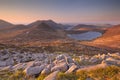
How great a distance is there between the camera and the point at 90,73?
11.3m

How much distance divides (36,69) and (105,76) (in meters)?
4.40

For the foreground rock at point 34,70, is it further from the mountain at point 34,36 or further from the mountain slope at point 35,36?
the mountain at point 34,36

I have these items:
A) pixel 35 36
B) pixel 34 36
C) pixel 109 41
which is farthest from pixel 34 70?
pixel 35 36

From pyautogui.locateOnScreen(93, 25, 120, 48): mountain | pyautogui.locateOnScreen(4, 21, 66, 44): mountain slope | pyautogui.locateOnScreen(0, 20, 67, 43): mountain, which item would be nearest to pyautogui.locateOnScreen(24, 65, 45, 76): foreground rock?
pyautogui.locateOnScreen(93, 25, 120, 48): mountain

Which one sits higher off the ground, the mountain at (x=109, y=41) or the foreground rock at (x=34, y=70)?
the foreground rock at (x=34, y=70)

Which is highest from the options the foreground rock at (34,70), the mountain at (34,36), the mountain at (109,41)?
the foreground rock at (34,70)

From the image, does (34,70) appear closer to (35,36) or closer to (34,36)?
(34,36)

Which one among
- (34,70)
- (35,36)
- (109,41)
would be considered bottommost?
(35,36)

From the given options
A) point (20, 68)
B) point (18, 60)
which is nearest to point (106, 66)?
point (20, 68)

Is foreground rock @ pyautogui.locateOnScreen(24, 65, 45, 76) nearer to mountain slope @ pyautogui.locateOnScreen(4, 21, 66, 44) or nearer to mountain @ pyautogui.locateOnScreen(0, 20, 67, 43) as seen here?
mountain slope @ pyautogui.locateOnScreen(4, 21, 66, 44)

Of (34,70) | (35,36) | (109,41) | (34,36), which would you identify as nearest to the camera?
(34,70)

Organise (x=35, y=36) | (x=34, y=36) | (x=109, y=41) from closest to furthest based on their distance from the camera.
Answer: (x=109, y=41) < (x=34, y=36) < (x=35, y=36)

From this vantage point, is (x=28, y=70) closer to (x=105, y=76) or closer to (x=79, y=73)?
(x=79, y=73)

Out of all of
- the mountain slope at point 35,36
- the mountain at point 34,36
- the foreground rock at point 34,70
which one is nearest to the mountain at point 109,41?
the mountain at point 34,36
